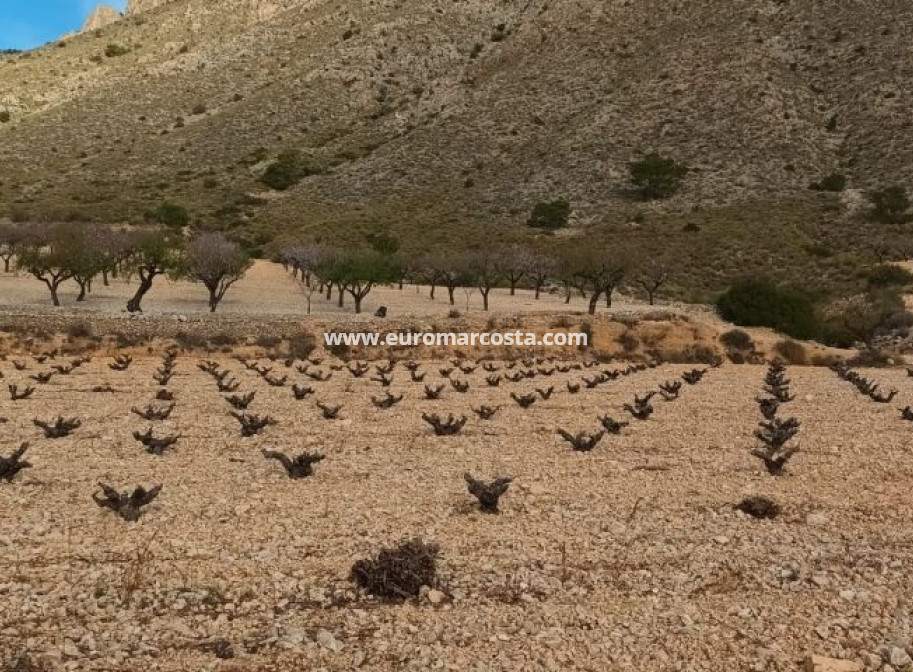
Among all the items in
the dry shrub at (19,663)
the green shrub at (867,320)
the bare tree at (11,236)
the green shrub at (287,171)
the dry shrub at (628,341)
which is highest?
the green shrub at (287,171)

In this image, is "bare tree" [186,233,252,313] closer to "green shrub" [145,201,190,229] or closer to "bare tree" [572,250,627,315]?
"bare tree" [572,250,627,315]

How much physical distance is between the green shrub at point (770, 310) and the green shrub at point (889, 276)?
11.1m

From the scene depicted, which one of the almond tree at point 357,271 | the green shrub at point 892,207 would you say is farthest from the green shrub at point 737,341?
the green shrub at point 892,207

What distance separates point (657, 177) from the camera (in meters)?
76.7

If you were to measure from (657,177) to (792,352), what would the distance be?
36950 millimetres

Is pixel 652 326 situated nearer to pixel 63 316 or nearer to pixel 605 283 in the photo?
pixel 605 283

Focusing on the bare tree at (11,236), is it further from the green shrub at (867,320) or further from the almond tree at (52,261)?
the green shrub at (867,320)

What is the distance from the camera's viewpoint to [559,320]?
4412cm

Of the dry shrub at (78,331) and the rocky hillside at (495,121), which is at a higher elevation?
the rocky hillside at (495,121)

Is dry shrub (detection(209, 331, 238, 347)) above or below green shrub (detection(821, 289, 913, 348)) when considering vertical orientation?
below

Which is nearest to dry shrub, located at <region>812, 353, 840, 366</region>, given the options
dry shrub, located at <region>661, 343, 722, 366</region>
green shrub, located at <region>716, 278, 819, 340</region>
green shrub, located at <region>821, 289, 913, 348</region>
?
dry shrub, located at <region>661, 343, 722, 366</region>

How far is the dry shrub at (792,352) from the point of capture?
42906 mm

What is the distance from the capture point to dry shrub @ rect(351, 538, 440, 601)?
8117 millimetres

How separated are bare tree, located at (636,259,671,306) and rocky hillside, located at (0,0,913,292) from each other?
597 cm
